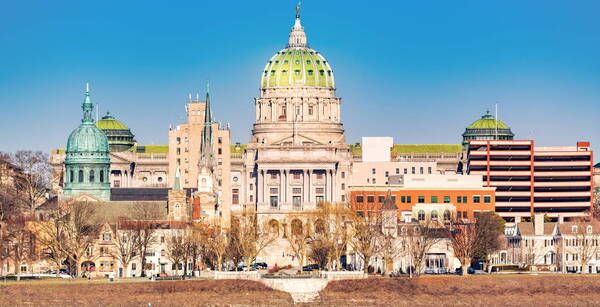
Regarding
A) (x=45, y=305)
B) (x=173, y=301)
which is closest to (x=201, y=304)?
(x=173, y=301)

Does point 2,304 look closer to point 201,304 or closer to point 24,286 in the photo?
point 24,286

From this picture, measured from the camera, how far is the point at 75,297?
197875mm

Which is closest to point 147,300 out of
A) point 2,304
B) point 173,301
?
point 173,301

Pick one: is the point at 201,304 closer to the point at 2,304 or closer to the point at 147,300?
the point at 147,300

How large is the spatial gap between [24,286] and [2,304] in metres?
6.08

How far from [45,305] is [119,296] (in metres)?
7.88

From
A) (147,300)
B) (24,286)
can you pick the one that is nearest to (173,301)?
(147,300)

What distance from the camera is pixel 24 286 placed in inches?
7869

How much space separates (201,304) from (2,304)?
2029 centimetres

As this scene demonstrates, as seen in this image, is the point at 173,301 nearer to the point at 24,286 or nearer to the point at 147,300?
the point at 147,300

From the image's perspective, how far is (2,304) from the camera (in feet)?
637

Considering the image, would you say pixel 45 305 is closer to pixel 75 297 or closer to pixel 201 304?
pixel 75 297

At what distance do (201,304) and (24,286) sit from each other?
59.8ft

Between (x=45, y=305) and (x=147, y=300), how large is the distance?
10.6 meters
